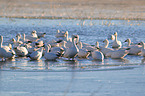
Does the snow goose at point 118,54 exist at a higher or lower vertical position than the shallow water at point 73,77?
higher

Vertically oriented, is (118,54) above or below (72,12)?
below

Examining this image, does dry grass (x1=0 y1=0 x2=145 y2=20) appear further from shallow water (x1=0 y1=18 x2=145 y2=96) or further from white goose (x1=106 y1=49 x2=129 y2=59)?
shallow water (x1=0 y1=18 x2=145 y2=96)

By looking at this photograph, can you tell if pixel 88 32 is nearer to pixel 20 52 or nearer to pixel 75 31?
pixel 75 31

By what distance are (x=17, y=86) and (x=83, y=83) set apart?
1.94 meters

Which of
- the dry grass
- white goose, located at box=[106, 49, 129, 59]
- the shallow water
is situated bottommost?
the shallow water

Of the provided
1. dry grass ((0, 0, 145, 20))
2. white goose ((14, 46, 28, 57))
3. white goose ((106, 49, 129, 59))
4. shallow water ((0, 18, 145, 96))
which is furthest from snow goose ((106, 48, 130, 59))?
dry grass ((0, 0, 145, 20))

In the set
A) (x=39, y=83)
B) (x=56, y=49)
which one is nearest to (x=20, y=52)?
(x=56, y=49)

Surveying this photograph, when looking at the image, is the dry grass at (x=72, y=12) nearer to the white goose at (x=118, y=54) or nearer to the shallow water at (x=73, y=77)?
the white goose at (x=118, y=54)

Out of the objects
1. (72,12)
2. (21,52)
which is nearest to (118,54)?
(21,52)

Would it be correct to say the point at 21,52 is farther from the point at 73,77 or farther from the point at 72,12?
the point at 72,12

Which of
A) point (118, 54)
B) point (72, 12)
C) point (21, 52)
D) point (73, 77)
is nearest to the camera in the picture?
point (73, 77)

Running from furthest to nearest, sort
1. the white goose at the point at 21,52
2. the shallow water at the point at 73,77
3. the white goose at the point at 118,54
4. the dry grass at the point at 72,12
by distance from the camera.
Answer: the dry grass at the point at 72,12 → the white goose at the point at 21,52 → the white goose at the point at 118,54 → the shallow water at the point at 73,77

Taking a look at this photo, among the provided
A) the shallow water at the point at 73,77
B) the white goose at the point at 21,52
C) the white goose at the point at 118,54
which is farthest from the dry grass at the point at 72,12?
the shallow water at the point at 73,77

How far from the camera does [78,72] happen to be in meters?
12.6
